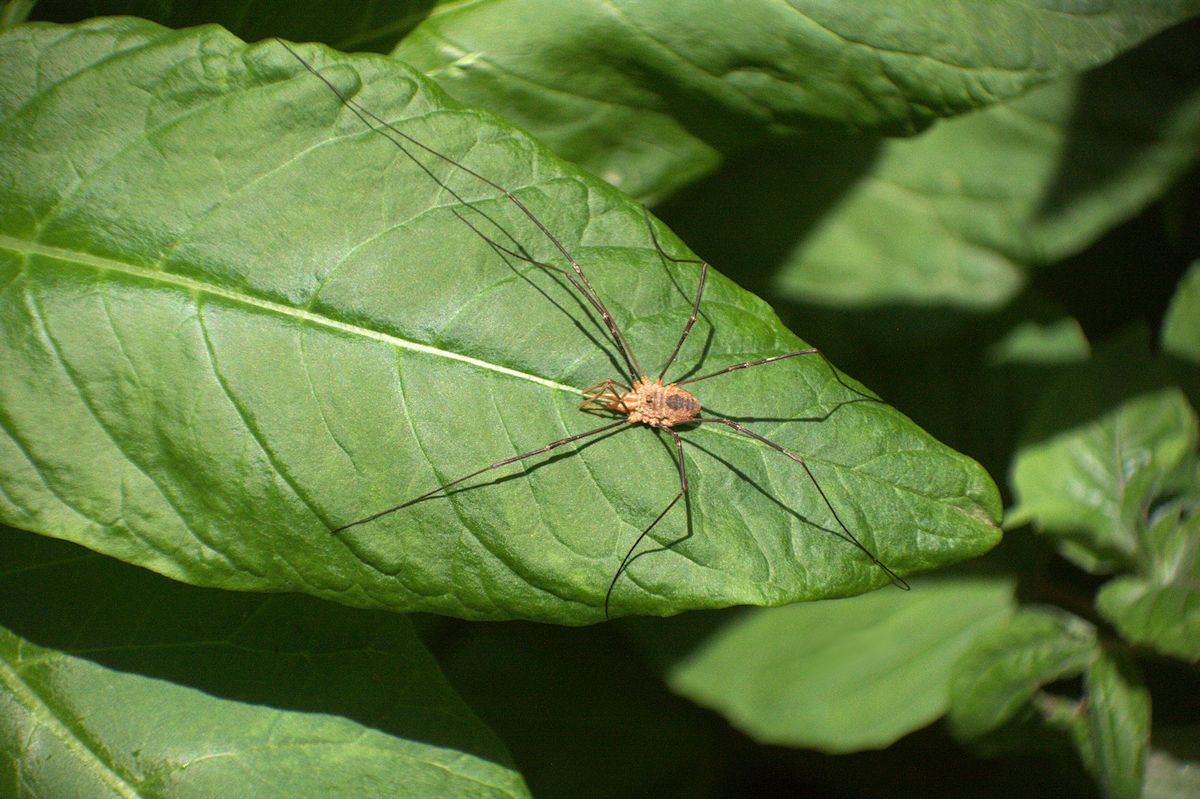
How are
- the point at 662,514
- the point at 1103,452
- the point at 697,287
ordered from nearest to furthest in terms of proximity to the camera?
the point at 662,514 → the point at 697,287 → the point at 1103,452

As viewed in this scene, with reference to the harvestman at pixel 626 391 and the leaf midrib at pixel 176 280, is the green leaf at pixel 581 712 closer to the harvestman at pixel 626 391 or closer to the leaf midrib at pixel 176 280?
the harvestman at pixel 626 391

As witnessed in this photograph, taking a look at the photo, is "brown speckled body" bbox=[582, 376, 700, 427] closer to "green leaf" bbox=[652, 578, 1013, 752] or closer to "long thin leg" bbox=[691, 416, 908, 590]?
"long thin leg" bbox=[691, 416, 908, 590]

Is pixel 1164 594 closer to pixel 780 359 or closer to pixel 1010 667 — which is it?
pixel 1010 667

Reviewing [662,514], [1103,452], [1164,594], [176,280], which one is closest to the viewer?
[176,280]

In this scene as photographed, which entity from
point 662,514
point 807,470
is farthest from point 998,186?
point 662,514

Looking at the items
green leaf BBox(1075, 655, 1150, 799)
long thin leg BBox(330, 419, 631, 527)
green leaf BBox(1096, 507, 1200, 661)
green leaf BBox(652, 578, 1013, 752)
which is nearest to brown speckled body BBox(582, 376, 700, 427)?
long thin leg BBox(330, 419, 631, 527)

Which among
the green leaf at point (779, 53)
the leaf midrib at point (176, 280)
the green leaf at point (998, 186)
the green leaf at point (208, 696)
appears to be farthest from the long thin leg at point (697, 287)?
the green leaf at point (998, 186)

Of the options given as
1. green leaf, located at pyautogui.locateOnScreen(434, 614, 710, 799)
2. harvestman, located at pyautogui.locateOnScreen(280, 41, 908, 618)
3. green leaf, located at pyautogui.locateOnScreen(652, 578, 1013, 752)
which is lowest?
green leaf, located at pyautogui.locateOnScreen(434, 614, 710, 799)
